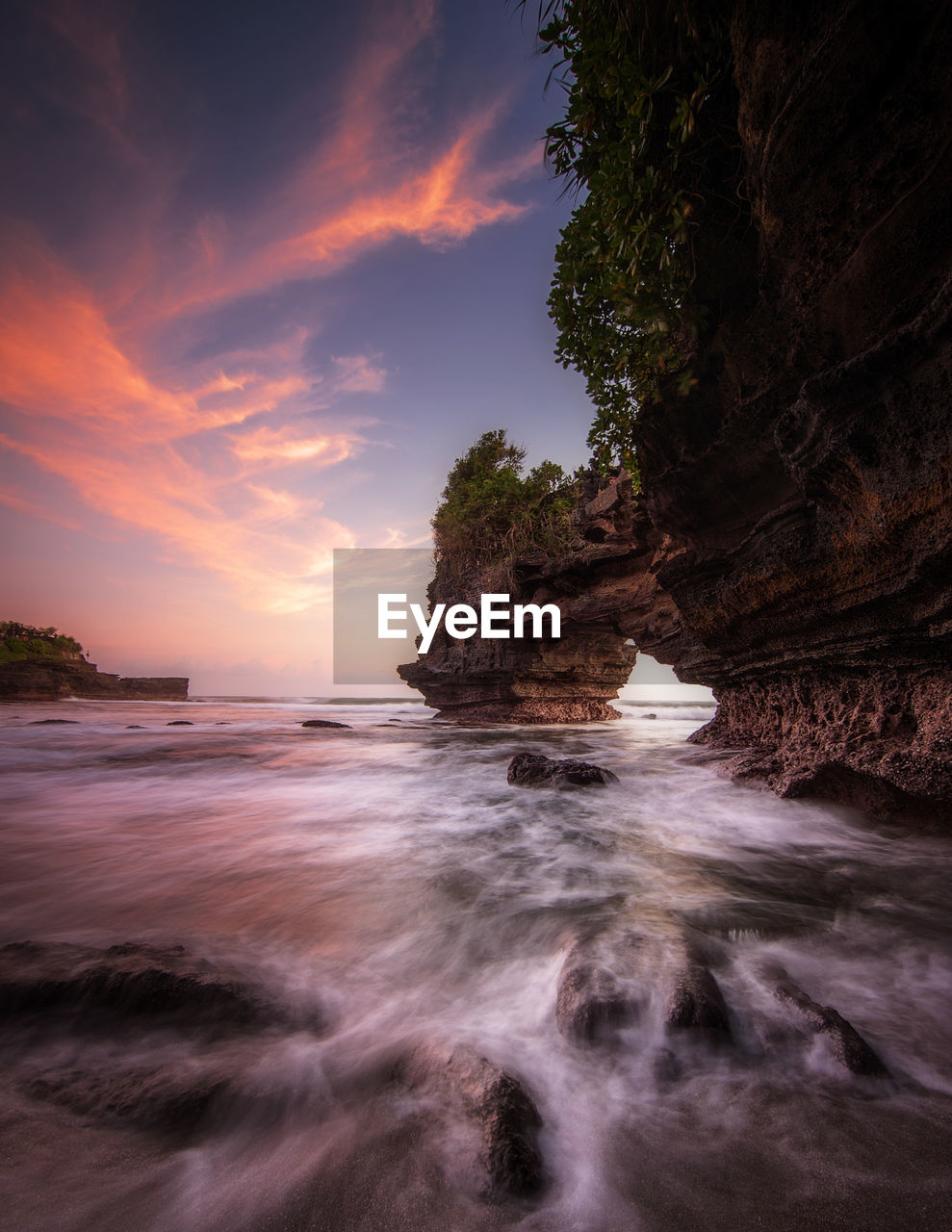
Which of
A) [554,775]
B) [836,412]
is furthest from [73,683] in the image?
[836,412]

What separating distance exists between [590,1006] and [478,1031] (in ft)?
1.52

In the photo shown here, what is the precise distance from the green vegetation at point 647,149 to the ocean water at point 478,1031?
438 centimetres

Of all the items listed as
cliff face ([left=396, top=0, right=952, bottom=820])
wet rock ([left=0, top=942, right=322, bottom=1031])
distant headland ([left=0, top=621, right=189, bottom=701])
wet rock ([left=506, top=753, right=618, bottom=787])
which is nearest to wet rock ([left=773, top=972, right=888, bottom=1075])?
wet rock ([left=0, top=942, right=322, bottom=1031])

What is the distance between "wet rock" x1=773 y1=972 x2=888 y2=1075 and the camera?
1.64 meters

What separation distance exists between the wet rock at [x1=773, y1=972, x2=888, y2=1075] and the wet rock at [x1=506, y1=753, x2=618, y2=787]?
14.3ft

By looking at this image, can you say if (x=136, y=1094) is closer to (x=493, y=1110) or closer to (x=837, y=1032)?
(x=493, y=1110)

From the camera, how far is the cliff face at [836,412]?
2705 mm

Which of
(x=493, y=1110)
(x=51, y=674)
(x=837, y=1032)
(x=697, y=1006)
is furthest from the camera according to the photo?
(x=51, y=674)

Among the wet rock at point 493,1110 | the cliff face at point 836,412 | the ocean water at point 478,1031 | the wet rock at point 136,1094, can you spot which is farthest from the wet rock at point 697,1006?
the cliff face at point 836,412

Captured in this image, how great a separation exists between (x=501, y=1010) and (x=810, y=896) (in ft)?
7.65

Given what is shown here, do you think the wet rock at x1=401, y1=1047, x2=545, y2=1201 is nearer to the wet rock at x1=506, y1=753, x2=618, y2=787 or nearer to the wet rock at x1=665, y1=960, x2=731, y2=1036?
the wet rock at x1=665, y1=960, x2=731, y2=1036

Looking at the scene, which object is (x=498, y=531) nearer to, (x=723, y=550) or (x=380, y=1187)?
(x=723, y=550)

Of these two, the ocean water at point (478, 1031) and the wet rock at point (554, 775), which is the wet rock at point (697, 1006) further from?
the wet rock at point (554, 775)

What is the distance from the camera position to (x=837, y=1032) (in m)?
1.74
